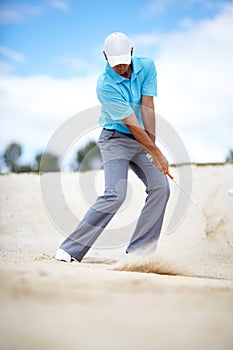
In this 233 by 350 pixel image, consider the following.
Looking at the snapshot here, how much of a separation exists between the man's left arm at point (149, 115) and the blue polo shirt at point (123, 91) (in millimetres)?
35

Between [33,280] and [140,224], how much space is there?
67.4 inches

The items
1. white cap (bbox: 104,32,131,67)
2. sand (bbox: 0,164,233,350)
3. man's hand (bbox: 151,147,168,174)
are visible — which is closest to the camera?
sand (bbox: 0,164,233,350)

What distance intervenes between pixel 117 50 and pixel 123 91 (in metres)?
0.34

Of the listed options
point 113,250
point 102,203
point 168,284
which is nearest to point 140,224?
point 102,203

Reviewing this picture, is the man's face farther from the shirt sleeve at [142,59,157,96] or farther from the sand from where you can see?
the sand

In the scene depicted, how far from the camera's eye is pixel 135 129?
4379 mm

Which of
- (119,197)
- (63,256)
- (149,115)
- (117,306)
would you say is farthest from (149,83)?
(117,306)

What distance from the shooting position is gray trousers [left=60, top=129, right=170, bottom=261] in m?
4.40

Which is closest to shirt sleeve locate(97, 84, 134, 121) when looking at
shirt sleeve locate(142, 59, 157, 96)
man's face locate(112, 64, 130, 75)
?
man's face locate(112, 64, 130, 75)

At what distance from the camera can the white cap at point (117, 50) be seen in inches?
168

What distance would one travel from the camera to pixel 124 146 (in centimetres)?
453

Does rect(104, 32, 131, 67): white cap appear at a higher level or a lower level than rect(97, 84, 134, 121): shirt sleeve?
higher

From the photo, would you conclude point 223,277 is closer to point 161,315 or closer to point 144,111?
point 144,111

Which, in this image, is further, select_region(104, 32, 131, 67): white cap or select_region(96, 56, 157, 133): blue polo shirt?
select_region(96, 56, 157, 133): blue polo shirt
